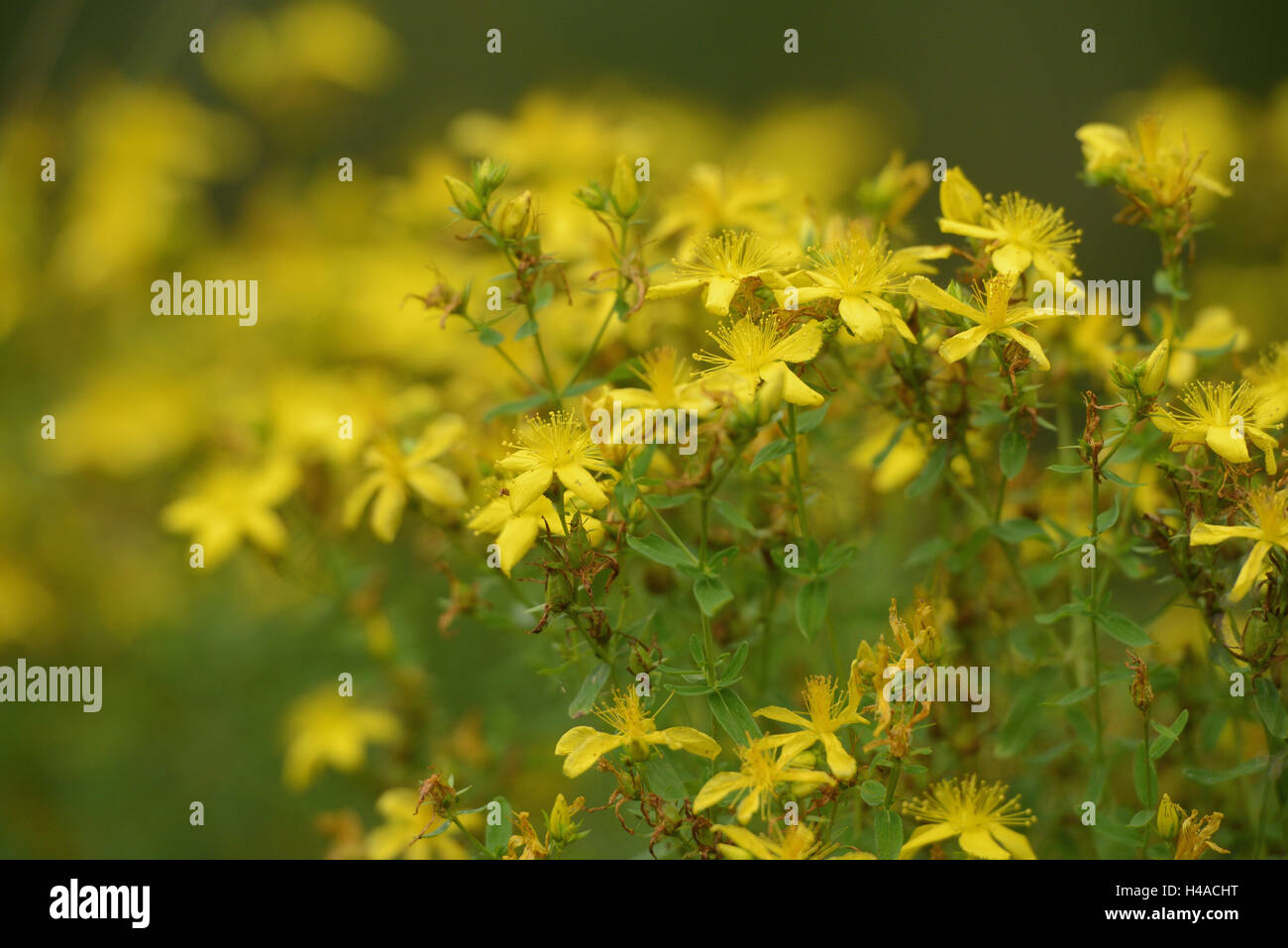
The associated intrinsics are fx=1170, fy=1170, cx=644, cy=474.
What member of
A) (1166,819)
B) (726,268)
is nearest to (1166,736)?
(1166,819)

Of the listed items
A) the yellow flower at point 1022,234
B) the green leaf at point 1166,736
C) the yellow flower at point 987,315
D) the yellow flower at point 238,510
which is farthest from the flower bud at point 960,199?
the yellow flower at point 238,510

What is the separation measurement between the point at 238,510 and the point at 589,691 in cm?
78

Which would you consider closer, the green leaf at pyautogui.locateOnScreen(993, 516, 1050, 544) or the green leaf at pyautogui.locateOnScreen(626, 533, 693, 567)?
the green leaf at pyautogui.locateOnScreen(626, 533, 693, 567)

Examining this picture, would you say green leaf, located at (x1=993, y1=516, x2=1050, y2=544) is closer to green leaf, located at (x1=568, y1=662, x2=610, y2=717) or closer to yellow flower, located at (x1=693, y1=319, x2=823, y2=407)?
yellow flower, located at (x1=693, y1=319, x2=823, y2=407)

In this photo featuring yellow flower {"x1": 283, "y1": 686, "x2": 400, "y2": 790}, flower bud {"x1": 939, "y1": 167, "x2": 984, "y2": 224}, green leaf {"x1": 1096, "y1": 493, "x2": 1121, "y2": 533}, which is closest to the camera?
green leaf {"x1": 1096, "y1": 493, "x2": 1121, "y2": 533}

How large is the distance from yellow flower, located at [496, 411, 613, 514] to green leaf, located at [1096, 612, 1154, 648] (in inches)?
20.7

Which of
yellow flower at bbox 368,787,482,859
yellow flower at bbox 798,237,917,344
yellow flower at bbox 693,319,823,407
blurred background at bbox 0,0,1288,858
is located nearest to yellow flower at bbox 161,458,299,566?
blurred background at bbox 0,0,1288,858

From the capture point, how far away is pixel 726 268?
1201 mm

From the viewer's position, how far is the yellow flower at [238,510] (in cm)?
165

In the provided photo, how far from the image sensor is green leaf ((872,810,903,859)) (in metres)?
1.08

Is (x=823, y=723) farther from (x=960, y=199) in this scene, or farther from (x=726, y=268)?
(x=960, y=199)
